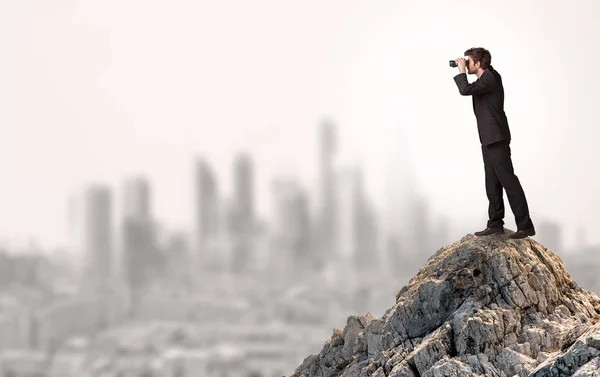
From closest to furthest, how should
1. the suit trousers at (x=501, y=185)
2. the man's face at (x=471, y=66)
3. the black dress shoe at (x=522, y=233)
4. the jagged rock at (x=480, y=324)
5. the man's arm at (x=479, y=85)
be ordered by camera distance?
1. the jagged rock at (x=480, y=324)
2. the black dress shoe at (x=522, y=233)
3. the man's arm at (x=479, y=85)
4. the suit trousers at (x=501, y=185)
5. the man's face at (x=471, y=66)

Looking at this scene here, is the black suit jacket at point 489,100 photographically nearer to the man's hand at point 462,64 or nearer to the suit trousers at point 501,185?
the man's hand at point 462,64

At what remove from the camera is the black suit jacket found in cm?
2766

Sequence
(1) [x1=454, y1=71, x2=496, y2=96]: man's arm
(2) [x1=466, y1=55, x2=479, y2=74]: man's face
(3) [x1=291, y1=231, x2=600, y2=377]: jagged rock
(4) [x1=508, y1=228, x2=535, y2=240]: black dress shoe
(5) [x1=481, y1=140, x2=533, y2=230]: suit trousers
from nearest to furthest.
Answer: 1. (3) [x1=291, y1=231, x2=600, y2=377]: jagged rock
2. (4) [x1=508, y1=228, x2=535, y2=240]: black dress shoe
3. (1) [x1=454, y1=71, x2=496, y2=96]: man's arm
4. (5) [x1=481, y1=140, x2=533, y2=230]: suit trousers
5. (2) [x1=466, y1=55, x2=479, y2=74]: man's face

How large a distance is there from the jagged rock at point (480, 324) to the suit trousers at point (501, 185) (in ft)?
2.67

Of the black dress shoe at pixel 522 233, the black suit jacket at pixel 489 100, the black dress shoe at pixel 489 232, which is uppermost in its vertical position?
the black suit jacket at pixel 489 100

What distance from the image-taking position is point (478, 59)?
1107 inches

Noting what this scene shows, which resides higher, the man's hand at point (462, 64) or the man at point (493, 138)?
the man's hand at point (462, 64)

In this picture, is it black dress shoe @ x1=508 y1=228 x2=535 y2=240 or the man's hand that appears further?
the man's hand

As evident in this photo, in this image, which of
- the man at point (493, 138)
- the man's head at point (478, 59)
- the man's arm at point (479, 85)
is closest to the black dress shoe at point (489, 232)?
the man at point (493, 138)

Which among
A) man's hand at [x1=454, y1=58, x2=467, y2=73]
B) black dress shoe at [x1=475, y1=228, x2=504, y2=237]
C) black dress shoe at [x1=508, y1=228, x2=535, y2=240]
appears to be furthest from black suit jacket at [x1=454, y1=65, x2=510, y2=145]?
black dress shoe at [x1=508, y1=228, x2=535, y2=240]

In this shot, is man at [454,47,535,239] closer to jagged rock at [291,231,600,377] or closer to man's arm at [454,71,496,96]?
man's arm at [454,71,496,96]

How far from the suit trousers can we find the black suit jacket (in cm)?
34

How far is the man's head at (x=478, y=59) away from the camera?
92.2ft

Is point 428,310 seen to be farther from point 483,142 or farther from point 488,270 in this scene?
point 483,142
